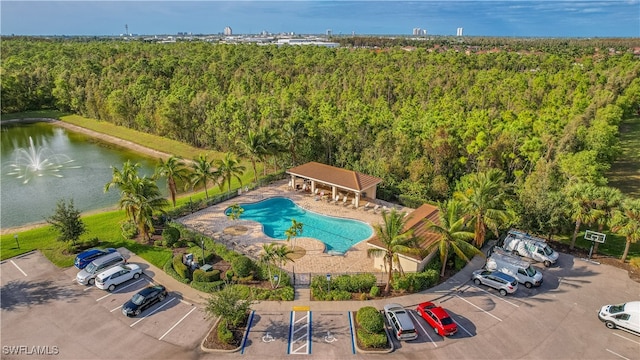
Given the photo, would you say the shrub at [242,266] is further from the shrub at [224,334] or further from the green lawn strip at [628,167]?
the green lawn strip at [628,167]

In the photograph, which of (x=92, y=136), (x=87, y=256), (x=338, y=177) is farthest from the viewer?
(x=92, y=136)

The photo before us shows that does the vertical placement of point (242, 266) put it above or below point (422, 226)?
below

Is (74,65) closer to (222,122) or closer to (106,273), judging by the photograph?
(222,122)

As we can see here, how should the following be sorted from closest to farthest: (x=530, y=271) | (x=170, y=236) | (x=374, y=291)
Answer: (x=374, y=291) < (x=530, y=271) < (x=170, y=236)

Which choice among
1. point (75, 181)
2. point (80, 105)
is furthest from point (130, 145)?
point (80, 105)

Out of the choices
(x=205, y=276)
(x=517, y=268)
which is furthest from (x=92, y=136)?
(x=517, y=268)

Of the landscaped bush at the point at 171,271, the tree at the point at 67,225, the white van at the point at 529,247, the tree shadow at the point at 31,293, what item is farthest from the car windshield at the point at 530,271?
the tree at the point at 67,225

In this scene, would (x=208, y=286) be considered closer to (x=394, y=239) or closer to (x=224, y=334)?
(x=224, y=334)
